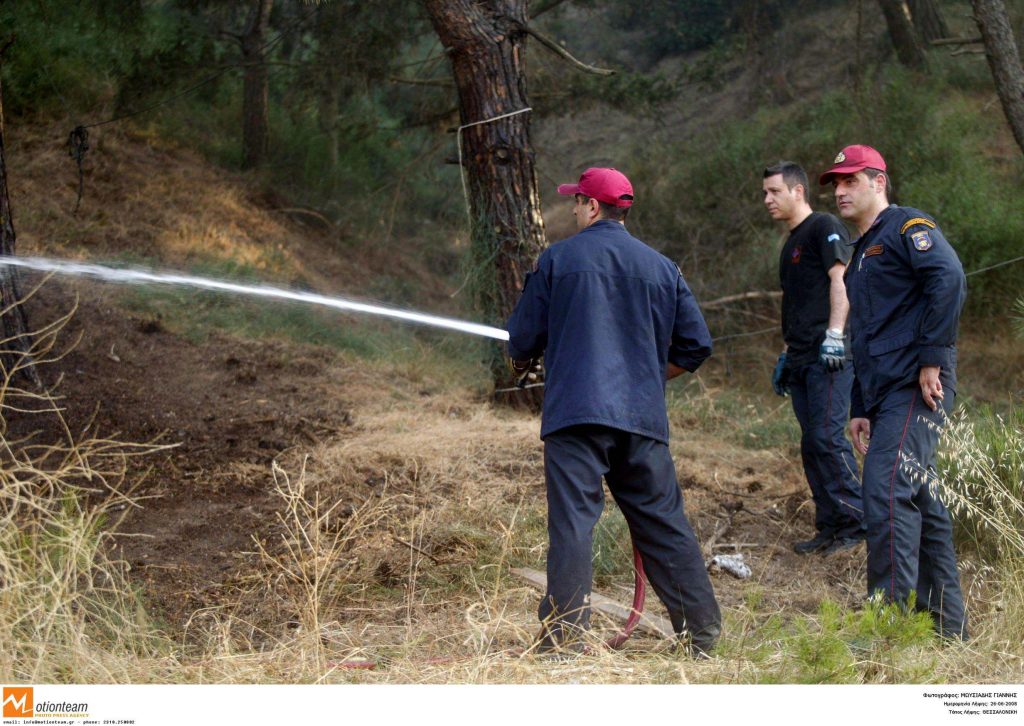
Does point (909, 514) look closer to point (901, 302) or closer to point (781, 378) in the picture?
point (901, 302)

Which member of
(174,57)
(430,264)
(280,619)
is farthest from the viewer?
(430,264)

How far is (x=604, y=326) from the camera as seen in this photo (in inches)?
152

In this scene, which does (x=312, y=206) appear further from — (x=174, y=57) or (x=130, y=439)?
(x=130, y=439)

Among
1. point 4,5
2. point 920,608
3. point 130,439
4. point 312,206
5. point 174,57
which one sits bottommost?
point 920,608

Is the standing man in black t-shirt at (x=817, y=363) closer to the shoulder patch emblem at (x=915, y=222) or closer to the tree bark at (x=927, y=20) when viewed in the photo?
the shoulder patch emblem at (x=915, y=222)

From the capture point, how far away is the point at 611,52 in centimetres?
1966

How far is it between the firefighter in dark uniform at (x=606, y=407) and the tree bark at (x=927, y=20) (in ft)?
39.9

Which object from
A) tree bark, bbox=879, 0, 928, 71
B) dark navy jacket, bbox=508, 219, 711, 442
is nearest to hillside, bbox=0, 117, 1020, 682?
dark navy jacket, bbox=508, 219, 711, 442

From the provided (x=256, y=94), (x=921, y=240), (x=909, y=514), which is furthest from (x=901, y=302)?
(x=256, y=94)

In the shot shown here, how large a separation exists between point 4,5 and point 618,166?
8704 millimetres

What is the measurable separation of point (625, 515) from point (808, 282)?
6.79ft

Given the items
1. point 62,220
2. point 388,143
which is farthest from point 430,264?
point 62,220

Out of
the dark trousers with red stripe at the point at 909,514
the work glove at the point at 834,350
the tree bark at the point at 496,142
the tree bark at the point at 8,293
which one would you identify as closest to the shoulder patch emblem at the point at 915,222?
the dark trousers with red stripe at the point at 909,514

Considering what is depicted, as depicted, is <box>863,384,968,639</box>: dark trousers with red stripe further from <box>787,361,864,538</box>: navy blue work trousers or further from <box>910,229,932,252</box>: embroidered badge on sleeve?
<box>787,361,864,538</box>: navy blue work trousers
